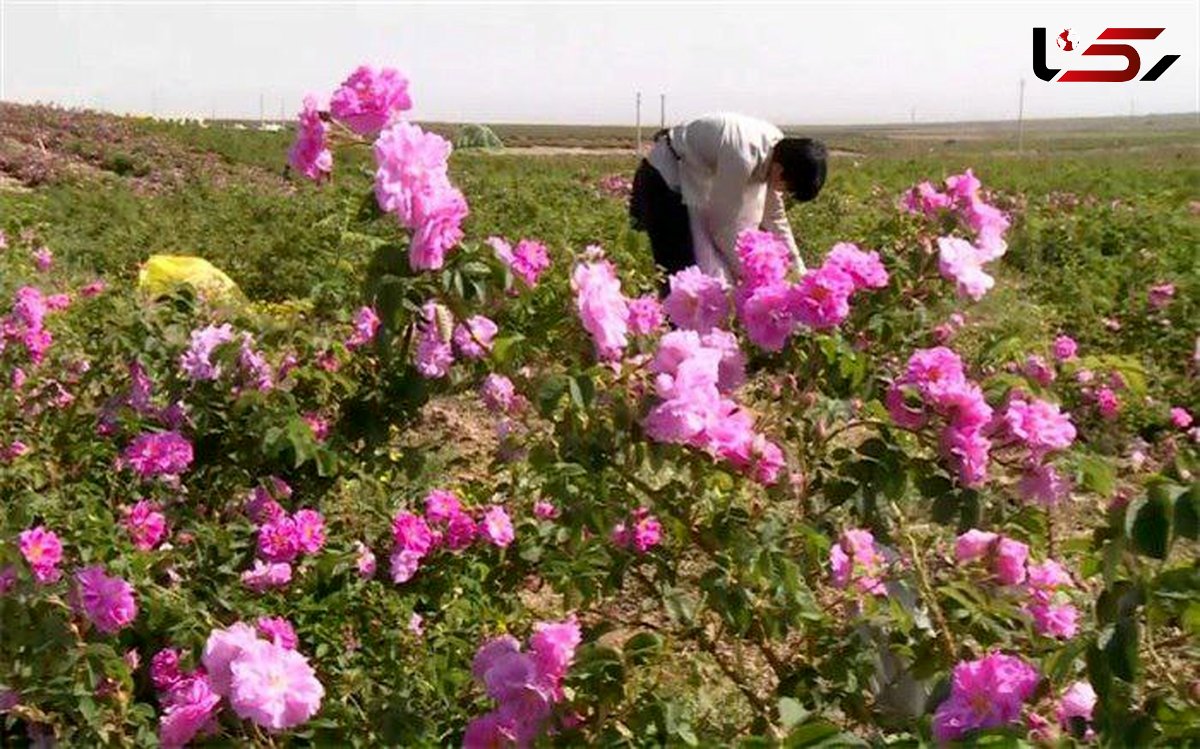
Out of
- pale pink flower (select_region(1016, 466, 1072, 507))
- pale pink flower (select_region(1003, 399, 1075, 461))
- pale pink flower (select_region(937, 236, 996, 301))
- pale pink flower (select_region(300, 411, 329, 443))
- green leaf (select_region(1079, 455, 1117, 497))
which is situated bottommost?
pale pink flower (select_region(300, 411, 329, 443))

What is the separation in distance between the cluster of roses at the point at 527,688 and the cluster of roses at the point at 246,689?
0.69 ft

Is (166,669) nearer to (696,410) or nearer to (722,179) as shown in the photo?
(696,410)

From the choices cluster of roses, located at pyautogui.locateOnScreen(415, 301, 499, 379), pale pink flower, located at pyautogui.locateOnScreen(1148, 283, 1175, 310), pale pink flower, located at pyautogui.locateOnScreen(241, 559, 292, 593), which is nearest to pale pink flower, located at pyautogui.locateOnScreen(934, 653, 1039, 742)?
cluster of roses, located at pyautogui.locateOnScreen(415, 301, 499, 379)

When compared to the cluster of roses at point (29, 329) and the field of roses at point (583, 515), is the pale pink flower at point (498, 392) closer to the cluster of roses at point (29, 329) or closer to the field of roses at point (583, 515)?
the field of roses at point (583, 515)

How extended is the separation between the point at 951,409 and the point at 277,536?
3.84 feet

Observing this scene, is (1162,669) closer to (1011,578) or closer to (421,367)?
(1011,578)

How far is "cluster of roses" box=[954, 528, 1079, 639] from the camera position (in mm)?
1811

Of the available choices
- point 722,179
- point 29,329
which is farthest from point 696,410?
point 722,179

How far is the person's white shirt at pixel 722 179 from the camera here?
452cm

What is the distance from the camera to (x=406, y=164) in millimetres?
1697

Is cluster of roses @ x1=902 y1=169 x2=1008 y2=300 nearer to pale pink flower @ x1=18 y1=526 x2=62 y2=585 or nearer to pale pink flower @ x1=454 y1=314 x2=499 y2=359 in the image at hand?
pale pink flower @ x1=454 y1=314 x2=499 y2=359

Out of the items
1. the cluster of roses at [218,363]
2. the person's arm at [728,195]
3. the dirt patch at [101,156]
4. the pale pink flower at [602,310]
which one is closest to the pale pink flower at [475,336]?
the pale pink flower at [602,310]

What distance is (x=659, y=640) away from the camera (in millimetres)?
1667

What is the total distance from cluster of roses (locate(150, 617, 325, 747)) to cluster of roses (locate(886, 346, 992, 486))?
842mm
